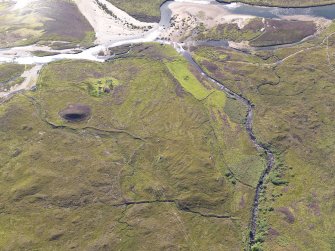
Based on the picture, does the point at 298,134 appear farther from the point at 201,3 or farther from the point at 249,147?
the point at 201,3

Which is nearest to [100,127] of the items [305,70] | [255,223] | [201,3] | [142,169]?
Answer: [142,169]

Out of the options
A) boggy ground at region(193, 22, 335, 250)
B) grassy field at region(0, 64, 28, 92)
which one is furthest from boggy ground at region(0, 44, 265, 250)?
grassy field at region(0, 64, 28, 92)

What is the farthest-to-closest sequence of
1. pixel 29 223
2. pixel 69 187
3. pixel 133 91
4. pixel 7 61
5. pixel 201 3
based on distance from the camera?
pixel 201 3 → pixel 7 61 → pixel 133 91 → pixel 69 187 → pixel 29 223

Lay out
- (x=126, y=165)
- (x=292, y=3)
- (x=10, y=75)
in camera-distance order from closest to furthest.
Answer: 1. (x=126, y=165)
2. (x=10, y=75)
3. (x=292, y=3)

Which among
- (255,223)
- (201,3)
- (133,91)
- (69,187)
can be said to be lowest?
(255,223)

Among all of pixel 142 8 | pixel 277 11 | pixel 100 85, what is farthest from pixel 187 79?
pixel 277 11

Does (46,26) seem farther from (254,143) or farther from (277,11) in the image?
(277,11)

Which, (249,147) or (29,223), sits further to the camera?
(249,147)
